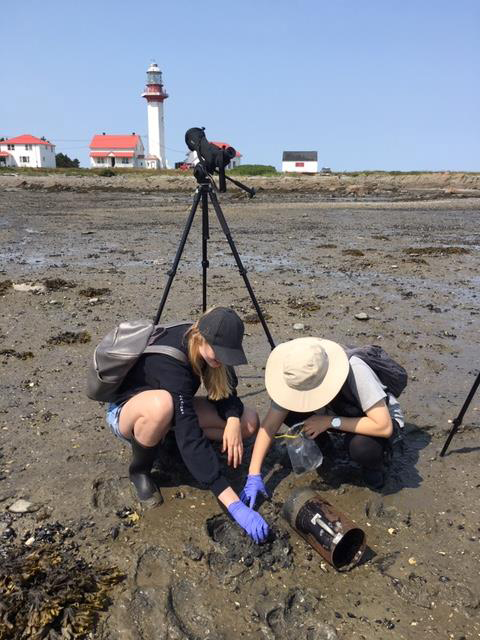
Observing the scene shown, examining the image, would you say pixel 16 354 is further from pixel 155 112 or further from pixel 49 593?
→ pixel 155 112

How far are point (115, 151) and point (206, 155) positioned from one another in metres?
85.9

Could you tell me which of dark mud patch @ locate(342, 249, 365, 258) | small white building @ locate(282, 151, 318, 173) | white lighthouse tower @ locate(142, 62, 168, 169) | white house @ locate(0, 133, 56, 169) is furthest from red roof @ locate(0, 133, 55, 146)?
dark mud patch @ locate(342, 249, 365, 258)

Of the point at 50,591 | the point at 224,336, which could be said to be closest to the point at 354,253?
the point at 224,336

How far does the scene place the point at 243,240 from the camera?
14.5 m

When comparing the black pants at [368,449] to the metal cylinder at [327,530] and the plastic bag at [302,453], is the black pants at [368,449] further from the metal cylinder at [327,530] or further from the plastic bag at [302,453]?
the metal cylinder at [327,530]

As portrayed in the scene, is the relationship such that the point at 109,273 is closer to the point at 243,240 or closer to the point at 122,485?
the point at 243,240

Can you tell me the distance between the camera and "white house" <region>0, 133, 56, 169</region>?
8279cm

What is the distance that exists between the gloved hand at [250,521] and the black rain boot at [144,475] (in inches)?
23.8

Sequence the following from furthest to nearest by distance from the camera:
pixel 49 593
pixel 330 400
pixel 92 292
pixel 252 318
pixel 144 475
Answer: pixel 92 292 → pixel 252 318 → pixel 144 475 → pixel 330 400 → pixel 49 593

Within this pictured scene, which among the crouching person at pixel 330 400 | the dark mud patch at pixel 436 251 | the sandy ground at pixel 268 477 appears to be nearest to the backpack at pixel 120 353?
the crouching person at pixel 330 400

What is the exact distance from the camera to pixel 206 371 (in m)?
3.45

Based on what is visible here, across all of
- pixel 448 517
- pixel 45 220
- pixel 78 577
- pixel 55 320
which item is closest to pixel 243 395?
pixel 448 517

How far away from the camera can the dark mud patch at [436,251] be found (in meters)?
12.2

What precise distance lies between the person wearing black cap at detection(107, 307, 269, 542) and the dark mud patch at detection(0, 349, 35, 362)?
2.68 m
